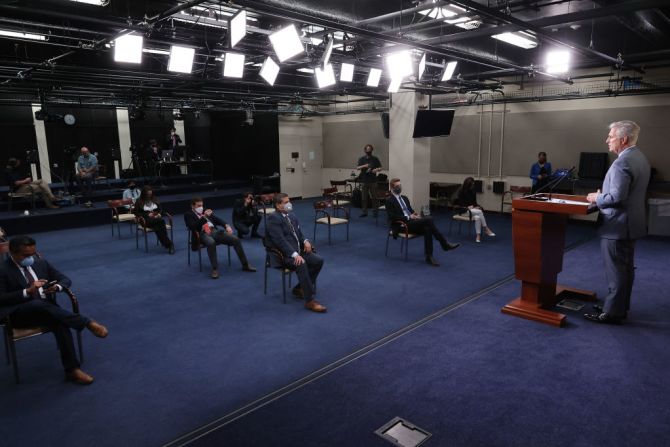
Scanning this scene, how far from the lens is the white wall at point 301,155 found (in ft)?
48.4

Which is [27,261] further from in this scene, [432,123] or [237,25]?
[432,123]

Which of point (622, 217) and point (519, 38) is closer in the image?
point (622, 217)

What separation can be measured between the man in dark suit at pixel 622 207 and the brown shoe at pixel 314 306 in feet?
9.44

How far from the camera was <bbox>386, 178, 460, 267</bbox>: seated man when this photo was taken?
6742 mm

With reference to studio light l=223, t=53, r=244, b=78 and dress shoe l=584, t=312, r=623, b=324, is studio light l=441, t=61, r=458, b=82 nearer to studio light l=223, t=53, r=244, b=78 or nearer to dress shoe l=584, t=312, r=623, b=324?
studio light l=223, t=53, r=244, b=78

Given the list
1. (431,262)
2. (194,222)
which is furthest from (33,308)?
(431,262)

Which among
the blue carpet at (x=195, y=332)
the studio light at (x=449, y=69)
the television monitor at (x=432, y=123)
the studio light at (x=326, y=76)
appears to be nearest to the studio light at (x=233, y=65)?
the studio light at (x=326, y=76)

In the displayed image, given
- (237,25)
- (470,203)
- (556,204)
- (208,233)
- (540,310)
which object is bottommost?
(540,310)

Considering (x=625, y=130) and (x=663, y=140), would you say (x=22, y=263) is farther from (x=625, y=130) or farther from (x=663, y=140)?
(x=663, y=140)

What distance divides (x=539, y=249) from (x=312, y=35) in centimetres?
389

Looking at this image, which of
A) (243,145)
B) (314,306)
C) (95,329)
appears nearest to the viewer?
(95,329)

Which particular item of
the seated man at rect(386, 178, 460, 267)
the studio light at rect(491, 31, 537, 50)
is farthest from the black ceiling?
the seated man at rect(386, 178, 460, 267)

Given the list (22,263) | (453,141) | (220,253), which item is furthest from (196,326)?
(453,141)

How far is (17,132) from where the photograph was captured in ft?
44.4
